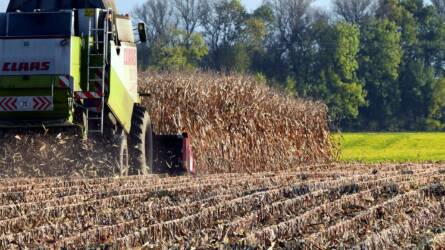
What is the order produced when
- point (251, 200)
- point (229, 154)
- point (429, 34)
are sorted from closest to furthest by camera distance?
point (251, 200) → point (229, 154) → point (429, 34)

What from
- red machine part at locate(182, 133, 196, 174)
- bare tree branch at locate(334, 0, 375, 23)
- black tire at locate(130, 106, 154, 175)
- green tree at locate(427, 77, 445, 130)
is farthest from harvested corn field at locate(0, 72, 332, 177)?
bare tree branch at locate(334, 0, 375, 23)

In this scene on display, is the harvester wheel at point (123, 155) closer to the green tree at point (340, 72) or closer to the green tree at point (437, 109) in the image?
the green tree at point (340, 72)

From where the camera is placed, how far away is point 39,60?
15789 millimetres

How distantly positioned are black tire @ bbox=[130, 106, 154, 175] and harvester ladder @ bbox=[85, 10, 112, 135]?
119 centimetres

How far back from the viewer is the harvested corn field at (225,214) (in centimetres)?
845

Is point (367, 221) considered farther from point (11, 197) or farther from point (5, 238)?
point (11, 197)

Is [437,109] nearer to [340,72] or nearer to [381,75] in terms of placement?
[381,75]

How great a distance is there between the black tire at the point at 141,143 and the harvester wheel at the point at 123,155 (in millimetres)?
168

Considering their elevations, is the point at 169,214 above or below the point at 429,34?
below

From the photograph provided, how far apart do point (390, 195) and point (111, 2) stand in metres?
7.12

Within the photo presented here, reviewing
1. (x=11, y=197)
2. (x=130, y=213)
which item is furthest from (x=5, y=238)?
(x=11, y=197)

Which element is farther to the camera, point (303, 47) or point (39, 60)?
point (303, 47)

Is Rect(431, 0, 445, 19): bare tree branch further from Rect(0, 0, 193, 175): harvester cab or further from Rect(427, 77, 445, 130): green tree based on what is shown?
Rect(0, 0, 193, 175): harvester cab

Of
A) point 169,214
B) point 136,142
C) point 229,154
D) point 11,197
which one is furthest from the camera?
point 229,154
